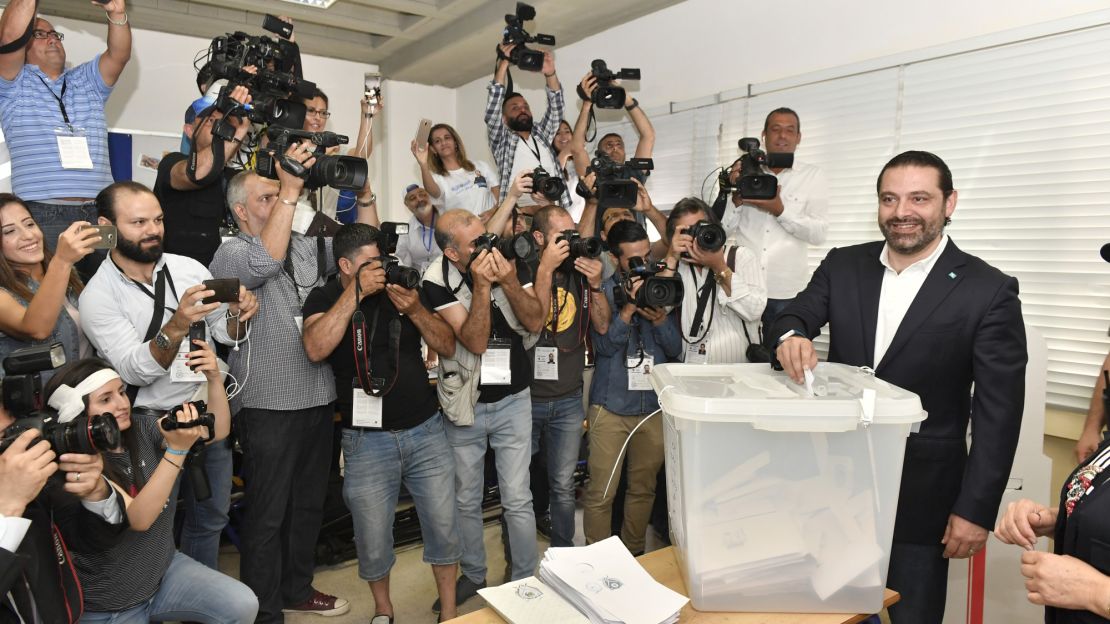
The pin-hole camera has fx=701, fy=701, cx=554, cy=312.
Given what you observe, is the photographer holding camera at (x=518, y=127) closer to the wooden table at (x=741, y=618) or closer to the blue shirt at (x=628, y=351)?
the blue shirt at (x=628, y=351)

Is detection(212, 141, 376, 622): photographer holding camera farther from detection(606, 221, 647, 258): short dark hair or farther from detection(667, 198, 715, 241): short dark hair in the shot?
detection(667, 198, 715, 241): short dark hair

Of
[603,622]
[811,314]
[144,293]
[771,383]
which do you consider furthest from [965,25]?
[144,293]

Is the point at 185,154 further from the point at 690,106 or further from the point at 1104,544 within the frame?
the point at 1104,544

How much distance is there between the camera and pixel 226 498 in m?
2.63

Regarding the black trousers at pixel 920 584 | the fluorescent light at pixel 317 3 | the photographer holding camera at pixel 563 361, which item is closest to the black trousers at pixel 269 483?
the photographer holding camera at pixel 563 361

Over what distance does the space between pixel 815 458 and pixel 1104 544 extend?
478 millimetres

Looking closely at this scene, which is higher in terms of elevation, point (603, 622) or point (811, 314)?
point (811, 314)

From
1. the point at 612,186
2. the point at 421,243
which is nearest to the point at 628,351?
the point at 612,186

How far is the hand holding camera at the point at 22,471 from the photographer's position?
136cm

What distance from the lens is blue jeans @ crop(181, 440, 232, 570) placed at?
259 cm

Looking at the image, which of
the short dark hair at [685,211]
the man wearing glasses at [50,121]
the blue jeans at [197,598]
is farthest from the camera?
the man wearing glasses at [50,121]

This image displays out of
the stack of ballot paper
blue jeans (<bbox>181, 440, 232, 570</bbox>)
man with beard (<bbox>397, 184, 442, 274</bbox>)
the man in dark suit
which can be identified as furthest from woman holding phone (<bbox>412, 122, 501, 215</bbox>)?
the stack of ballot paper

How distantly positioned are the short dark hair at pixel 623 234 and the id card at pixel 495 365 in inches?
27.7

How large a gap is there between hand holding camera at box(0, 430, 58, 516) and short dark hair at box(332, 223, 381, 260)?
1.28m
